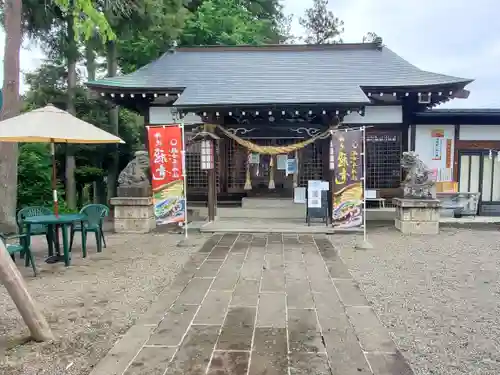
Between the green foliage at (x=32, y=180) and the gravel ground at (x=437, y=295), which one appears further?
the green foliage at (x=32, y=180)

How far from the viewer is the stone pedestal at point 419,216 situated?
8578 millimetres

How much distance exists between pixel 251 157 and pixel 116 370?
8766mm

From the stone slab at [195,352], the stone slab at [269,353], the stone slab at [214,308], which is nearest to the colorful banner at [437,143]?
the stone slab at [214,308]

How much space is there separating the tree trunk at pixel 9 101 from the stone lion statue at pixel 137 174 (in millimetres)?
2620

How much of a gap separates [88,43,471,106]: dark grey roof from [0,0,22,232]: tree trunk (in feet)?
5.87

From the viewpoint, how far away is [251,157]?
1120 centimetres

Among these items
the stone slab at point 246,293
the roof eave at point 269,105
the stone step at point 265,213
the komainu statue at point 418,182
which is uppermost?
the roof eave at point 269,105

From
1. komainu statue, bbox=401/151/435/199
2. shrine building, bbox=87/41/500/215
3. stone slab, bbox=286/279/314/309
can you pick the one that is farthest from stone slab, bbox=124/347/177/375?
komainu statue, bbox=401/151/435/199

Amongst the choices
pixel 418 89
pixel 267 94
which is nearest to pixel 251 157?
pixel 267 94

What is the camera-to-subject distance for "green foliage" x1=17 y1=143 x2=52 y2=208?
11.2 meters

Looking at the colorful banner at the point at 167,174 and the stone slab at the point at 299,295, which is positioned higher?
the colorful banner at the point at 167,174

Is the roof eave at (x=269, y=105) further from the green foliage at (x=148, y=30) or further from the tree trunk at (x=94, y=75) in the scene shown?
the tree trunk at (x=94, y=75)

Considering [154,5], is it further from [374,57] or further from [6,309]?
[6,309]

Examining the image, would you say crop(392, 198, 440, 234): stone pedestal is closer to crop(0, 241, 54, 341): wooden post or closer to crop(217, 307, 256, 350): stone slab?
crop(217, 307, 256, 350): stone slab
